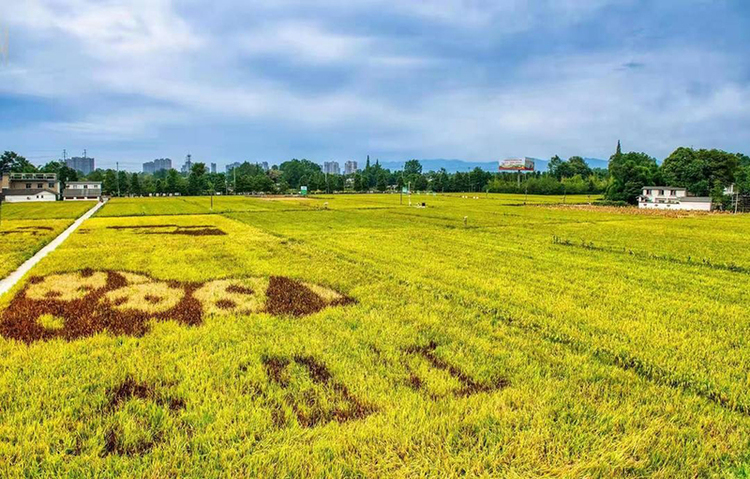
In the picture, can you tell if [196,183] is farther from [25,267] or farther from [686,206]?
[25,267]

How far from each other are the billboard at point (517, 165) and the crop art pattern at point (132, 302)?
157 metres

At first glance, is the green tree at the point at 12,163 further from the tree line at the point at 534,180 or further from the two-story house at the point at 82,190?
the two-story house at the point at 82,190

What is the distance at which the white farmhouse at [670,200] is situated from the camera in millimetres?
68162

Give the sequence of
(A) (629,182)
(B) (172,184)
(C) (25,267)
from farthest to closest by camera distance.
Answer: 1. (B) (172,184)
2. (A) (629,182)
3. (C) (25,267)

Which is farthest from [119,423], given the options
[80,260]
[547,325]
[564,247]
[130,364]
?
[564,247]

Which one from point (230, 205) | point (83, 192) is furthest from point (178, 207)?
point (83, 192)

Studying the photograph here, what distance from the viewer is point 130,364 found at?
251 inches

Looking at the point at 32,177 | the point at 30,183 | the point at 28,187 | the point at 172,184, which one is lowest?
the point at 28,187

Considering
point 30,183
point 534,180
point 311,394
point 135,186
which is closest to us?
point 311,394

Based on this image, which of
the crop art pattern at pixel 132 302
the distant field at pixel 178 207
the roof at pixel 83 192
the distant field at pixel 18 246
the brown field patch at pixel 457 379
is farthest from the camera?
the roof at pixel 83 192

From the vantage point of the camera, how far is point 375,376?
604 cm

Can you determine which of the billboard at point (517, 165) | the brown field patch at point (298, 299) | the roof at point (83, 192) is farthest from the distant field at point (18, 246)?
the billboard at point (517, 165)

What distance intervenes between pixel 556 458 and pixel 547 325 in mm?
4383

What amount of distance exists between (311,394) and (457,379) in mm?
1943
